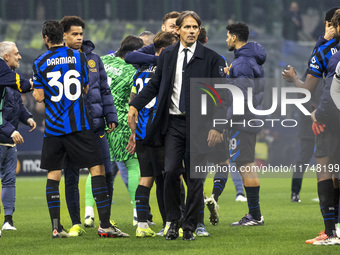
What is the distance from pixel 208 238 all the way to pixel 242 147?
5.68ft

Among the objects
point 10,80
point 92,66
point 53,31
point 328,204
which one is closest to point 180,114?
point 92,66

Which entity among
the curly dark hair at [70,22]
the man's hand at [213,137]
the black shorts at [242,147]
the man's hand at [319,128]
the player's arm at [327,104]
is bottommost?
the black shorts at [242,147]

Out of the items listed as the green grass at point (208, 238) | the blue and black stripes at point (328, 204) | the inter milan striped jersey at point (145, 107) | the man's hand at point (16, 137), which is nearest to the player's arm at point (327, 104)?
the blue and black stripes at point (328, 204)

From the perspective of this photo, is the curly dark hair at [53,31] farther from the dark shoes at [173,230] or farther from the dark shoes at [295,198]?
the dark shoes at [295,198]

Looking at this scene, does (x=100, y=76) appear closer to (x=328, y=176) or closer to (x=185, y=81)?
(x=185, y=81)

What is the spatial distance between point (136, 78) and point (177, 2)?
19.9 metres

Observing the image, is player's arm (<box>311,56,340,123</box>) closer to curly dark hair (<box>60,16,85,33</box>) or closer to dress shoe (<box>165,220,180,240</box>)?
dress shoe (<box>165,220,180,240</box>)

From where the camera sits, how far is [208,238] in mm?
7816

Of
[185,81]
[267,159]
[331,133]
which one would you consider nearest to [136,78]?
[185,81]

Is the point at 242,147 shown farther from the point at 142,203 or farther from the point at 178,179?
the point at 178,179

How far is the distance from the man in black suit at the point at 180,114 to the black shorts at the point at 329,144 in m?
0.98

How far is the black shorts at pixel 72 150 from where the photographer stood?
7.79 m

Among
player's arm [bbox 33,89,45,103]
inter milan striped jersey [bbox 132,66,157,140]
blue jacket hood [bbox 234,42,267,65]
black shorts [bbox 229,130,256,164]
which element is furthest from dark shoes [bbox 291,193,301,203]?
player's arm [bbox 33,89,45,103]

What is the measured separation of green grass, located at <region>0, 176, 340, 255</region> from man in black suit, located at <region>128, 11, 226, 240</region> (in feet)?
1.19
